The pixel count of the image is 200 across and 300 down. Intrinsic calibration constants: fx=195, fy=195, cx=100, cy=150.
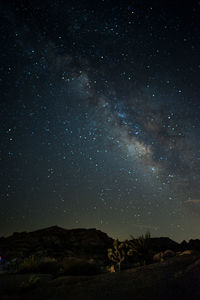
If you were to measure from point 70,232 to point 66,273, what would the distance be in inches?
1322

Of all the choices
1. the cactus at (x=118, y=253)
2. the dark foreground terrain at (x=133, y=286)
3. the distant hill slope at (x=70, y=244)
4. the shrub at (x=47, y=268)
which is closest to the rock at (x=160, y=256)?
the cactus at (x=118, y=253)

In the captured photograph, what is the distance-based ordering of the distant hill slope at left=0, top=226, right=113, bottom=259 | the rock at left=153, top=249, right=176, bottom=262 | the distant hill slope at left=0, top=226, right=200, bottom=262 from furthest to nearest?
the distant hill slope at left=0, top=226, right=200, bottom=262 < the distant hill slope at left=0, top=226, right=113, bottom=259 < the rock at left=153, top=249, right=176, bottom=262

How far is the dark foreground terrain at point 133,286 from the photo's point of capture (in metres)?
3.76

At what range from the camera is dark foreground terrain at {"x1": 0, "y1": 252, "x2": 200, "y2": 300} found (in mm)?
3756

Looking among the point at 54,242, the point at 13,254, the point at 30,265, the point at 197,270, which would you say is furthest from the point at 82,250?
the point at 197,270

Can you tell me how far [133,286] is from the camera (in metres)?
4.18

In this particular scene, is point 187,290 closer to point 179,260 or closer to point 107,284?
point 179,260

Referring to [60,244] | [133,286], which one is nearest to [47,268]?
[133,286]

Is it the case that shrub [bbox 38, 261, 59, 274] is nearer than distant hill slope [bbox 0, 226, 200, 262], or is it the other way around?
shrub [bbox 38, 261, 59, 274]

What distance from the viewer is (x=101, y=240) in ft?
111

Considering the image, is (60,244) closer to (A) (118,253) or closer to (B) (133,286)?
(A) (118,253)

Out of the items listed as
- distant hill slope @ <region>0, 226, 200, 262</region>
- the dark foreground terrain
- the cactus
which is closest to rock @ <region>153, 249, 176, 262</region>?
the cactus

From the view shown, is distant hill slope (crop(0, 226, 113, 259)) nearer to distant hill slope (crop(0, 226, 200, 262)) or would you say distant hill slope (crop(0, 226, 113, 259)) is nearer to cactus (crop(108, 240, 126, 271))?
distant hill slope (crop(0, 226, 200, 262))

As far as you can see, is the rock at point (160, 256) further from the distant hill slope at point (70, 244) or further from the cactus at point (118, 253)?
the distant hill slope at point (70, 244)
